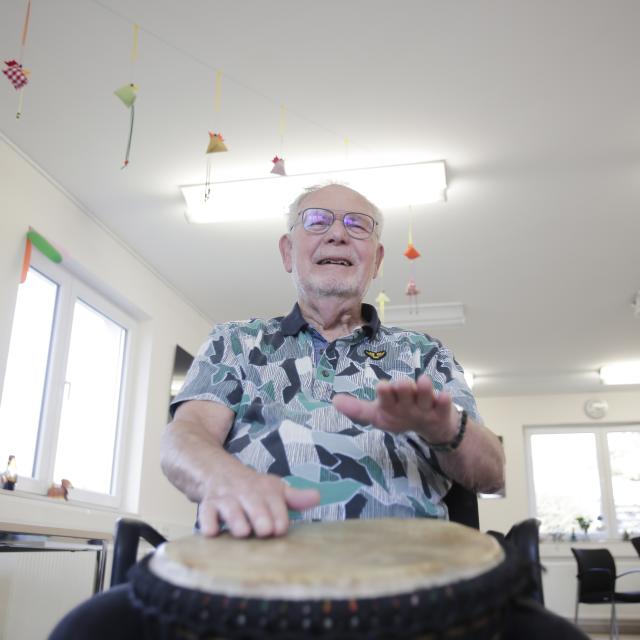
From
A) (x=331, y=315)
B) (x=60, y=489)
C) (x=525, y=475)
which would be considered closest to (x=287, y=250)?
(x=331, y=315)

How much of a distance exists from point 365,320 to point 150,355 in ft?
11.2

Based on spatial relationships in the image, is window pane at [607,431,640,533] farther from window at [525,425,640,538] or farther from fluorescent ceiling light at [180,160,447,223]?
fluorescent ceiling light at [180,160,447,223]

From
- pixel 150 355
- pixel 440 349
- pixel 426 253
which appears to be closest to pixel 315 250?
pixel 440 349

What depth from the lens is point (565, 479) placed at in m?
8.09

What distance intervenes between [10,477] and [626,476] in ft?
23.4

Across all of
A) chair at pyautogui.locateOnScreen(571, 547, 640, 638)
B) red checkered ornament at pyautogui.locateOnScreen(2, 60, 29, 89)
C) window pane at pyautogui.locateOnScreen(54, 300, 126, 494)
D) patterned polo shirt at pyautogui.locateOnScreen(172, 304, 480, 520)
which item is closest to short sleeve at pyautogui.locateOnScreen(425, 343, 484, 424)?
patterned polo shirt at pyautogui.locateOnScreen(172, 304, 480, 520)

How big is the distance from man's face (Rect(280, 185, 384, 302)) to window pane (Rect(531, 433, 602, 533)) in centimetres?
702

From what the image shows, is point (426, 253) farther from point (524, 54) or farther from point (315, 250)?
point (315, 250)

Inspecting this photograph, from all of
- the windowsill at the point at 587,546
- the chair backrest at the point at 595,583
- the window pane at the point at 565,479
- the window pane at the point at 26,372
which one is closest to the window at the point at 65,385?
the window pane at the point at 26,372

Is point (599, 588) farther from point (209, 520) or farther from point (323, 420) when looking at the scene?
point (209, 520)

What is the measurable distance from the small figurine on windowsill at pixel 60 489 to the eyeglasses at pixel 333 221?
2.68m

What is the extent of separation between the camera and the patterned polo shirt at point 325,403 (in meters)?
1.19

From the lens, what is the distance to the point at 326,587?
24.2 inches

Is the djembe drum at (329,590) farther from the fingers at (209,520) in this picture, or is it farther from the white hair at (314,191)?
the white hair at (314,191)
